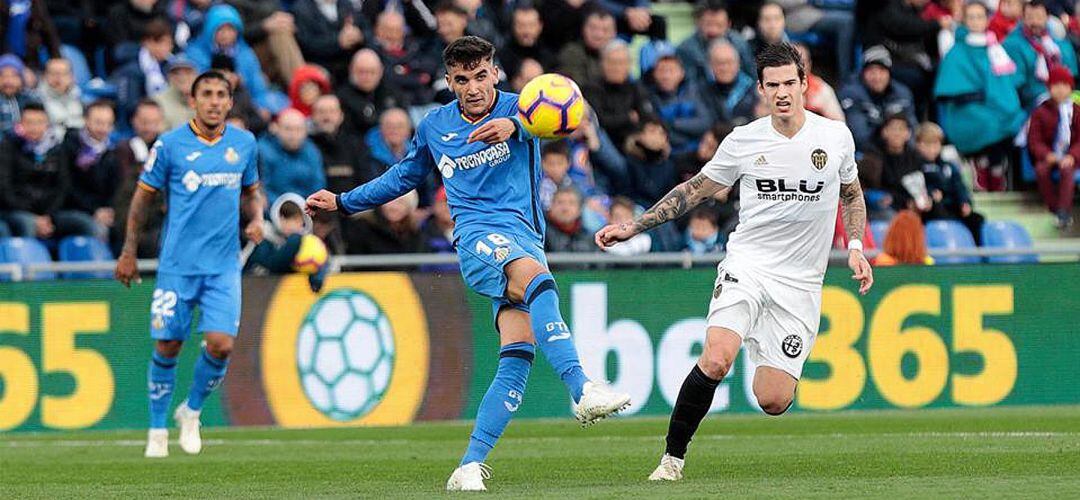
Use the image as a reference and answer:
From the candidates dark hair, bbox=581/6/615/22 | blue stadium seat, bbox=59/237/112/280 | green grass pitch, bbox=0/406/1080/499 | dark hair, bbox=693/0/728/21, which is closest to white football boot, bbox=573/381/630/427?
green grass pitch, bbox=0/406/1080/499

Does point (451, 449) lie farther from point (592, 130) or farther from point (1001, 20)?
point (1001, 20)

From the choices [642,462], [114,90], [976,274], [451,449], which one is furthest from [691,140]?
[642,462]

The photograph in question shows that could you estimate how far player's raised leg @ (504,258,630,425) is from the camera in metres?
8.83

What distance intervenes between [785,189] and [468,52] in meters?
1.80

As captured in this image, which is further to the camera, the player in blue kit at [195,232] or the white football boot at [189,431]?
the white football boot at [189,431]

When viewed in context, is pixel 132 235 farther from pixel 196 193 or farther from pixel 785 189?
pixel 785 189

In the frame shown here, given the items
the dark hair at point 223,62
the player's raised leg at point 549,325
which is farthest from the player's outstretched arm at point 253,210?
the dark hair at point 223,62

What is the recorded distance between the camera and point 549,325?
9.12 metres

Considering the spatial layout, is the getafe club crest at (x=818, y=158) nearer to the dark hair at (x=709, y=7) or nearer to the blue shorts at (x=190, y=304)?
the blue shorts at (x=190, y=304)

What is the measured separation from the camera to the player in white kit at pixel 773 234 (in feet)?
31.5

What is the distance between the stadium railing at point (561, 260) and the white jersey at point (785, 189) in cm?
596

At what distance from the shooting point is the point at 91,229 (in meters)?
16.6

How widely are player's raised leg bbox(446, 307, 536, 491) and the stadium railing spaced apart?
20.7ft

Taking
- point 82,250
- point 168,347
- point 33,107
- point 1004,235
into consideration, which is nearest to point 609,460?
point 168,347
